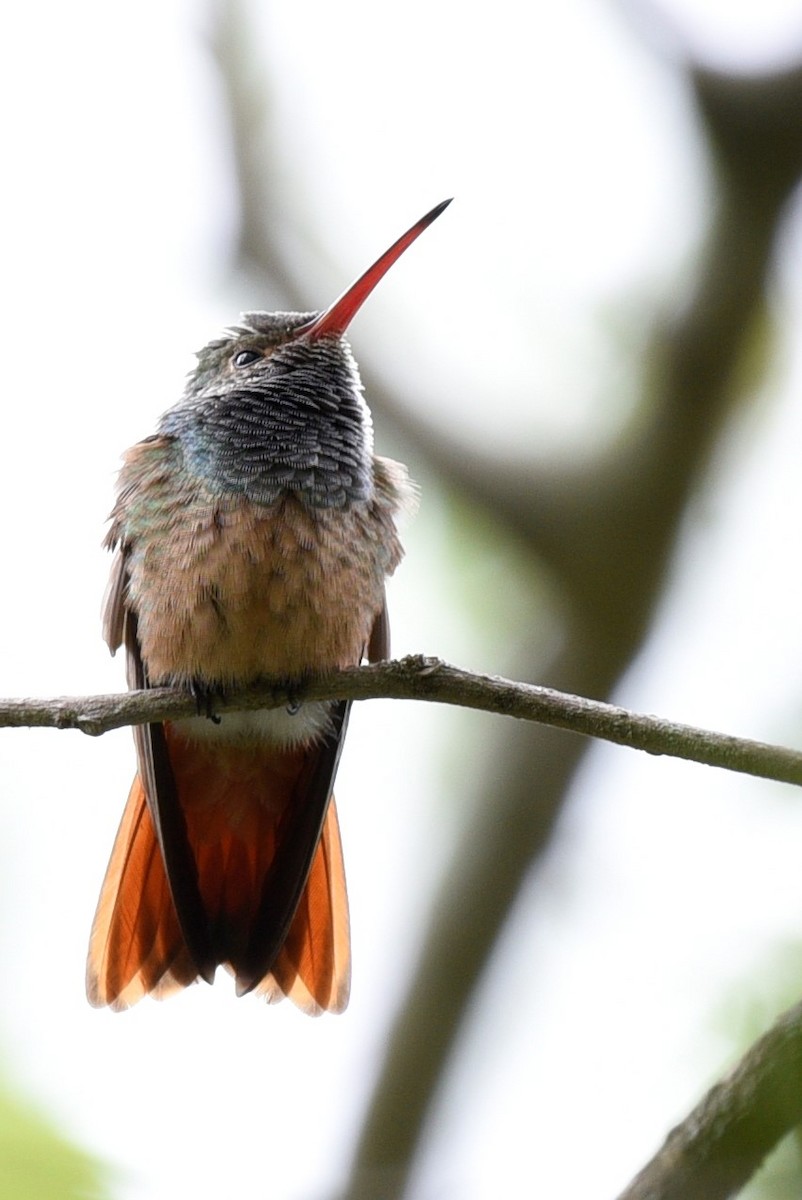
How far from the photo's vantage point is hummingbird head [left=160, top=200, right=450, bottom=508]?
432 centimetres

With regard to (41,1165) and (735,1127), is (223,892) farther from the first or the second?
(735,1127)

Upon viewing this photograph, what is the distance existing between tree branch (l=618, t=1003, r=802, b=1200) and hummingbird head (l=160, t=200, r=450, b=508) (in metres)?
2.56

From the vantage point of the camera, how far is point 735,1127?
1.82 metres

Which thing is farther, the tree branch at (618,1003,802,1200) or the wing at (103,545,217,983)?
the wing at (103,545,217,983)

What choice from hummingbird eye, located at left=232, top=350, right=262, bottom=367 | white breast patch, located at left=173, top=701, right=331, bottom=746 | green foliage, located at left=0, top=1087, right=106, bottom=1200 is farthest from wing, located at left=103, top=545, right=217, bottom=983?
hummingbird eye, located at left=232, top=350, right=262, bottom=367

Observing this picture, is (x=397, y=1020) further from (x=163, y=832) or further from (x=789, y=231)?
(x=789, y=231)

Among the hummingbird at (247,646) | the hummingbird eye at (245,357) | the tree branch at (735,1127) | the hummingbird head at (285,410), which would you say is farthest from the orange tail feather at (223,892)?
the tree branch at (735,1127)

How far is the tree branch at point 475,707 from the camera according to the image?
2.68 meters

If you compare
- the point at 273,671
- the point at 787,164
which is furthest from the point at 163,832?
the point at 787,164

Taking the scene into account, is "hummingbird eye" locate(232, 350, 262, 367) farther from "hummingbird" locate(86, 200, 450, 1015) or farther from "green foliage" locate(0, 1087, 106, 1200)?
"green foliage" locate(0, 1087, 106, 1200)

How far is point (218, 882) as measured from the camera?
186 inches

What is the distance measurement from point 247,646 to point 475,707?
105cm

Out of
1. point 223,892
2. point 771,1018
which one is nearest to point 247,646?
point 223,892

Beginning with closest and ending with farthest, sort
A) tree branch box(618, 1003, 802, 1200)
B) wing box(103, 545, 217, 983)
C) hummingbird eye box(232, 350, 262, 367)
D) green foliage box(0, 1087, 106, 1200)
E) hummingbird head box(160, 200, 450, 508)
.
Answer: tree branch box(618, 1003, 802, 1200)
green foliage box(0, 1087, 106, 1200)
hummingbird head box(160, 200, 450, 508)
wing box(103, 545, 217, 983)
hummingbird eye box(232, 350, 262, 367)
